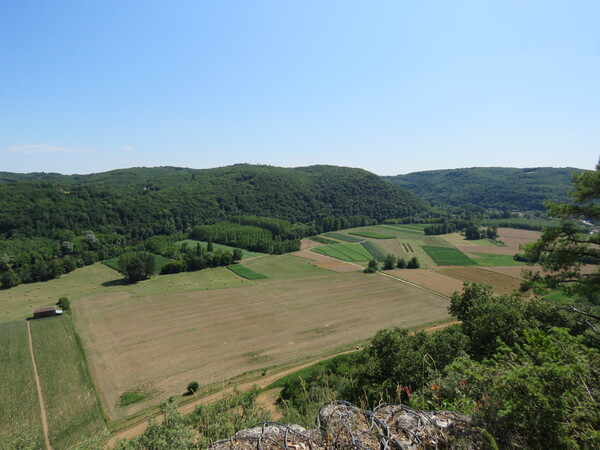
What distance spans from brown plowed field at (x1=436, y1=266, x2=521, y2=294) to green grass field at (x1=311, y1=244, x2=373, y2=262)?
24770 millimetres

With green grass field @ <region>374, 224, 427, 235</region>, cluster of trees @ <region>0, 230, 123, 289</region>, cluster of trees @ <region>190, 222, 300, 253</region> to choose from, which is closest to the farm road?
cluster of trees @ <region>0, 230, 123, 289</region>

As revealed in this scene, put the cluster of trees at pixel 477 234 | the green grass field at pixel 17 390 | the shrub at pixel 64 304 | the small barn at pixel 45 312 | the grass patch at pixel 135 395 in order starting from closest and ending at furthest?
the green grass field at pixel 17 390 → the grass patch at pixel 135 395 → the small barn at pixel 45 312 → the shrub at pixel 64 304 → the cluster of trees at pixel 477 234

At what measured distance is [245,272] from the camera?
8319 cm

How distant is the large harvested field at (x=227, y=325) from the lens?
37062 millimetres

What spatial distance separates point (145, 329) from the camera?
1900 inches

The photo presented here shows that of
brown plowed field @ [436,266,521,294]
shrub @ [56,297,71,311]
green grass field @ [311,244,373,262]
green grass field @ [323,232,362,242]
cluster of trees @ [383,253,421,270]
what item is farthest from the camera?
green grass field @ [323,232,362,242]

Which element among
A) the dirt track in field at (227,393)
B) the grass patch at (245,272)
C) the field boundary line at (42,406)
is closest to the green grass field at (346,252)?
the grass patch at (245,272)

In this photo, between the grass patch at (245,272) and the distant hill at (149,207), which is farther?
the distant hill at (149,207)

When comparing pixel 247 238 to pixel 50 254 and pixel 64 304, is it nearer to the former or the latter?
pixel 50 254

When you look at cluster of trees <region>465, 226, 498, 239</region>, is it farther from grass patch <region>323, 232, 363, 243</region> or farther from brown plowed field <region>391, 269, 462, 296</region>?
brown plowed field <region>391, 269, 462, 296</region>

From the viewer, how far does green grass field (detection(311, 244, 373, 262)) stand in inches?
3903

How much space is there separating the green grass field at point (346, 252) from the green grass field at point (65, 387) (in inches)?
2899

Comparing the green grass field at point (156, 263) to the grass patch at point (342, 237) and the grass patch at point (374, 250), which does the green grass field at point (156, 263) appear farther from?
the grass patch at point (342, 237)

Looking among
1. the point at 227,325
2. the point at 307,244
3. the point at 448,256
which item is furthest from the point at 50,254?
the point at 448,256
